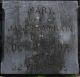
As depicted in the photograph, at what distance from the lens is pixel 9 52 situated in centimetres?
574

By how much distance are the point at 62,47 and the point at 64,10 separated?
2.61 ft

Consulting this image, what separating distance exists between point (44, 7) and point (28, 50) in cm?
99

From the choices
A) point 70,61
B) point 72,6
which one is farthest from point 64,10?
point 70,61

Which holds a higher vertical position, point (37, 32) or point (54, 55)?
point (37, 32)

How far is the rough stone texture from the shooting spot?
18.8 feet

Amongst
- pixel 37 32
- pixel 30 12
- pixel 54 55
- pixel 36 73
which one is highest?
pixel 30 12

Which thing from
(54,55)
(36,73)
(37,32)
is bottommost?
(36,73)

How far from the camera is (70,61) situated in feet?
18.9

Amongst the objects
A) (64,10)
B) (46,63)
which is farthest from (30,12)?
(46,63)

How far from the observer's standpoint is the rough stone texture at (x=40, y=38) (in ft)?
18.8

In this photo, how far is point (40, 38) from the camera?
5766mm

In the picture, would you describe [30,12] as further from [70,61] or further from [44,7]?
[70,61]

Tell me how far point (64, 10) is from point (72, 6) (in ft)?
0.64

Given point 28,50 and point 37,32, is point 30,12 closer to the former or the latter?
point 37,32
